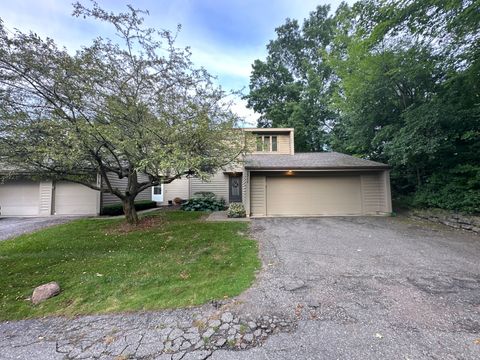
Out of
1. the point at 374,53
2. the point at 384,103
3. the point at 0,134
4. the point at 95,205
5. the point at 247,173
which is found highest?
the point at 374,53

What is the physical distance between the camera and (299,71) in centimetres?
2452

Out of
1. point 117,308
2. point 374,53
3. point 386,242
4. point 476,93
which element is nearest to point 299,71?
point 374,53

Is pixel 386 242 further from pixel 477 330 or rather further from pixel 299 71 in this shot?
pixel 299 71

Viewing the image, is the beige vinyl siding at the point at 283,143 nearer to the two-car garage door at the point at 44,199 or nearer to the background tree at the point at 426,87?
the background tree at the point at 426,87

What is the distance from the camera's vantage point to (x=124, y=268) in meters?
4.45

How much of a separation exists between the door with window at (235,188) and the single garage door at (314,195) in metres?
4.82

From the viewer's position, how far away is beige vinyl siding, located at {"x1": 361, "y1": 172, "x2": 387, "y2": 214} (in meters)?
10.1

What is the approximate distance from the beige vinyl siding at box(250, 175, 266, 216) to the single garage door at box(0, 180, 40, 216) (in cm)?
1101

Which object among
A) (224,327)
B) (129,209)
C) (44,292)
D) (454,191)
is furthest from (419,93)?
(44,292)

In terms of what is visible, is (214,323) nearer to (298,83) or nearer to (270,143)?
(270,143)

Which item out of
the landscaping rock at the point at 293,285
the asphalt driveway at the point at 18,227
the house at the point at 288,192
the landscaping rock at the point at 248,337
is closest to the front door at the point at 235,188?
the house at the point at 288,192

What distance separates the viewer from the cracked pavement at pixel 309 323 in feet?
7.27

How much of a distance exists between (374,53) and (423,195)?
619cm

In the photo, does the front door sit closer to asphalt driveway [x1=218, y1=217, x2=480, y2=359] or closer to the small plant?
the small plant
